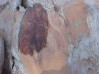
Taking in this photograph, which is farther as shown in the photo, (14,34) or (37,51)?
(14,34)

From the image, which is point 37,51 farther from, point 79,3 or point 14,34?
point 79,3

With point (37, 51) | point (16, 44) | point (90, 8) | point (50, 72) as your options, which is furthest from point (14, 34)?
point (90, 8)

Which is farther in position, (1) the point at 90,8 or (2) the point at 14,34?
(2) the point at 14,34

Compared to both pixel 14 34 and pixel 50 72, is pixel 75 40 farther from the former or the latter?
pixel 14 34

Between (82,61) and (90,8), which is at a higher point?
(90,8)

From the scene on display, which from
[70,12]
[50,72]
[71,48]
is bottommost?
[50,72]

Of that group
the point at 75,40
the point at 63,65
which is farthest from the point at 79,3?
the point at 63,65
